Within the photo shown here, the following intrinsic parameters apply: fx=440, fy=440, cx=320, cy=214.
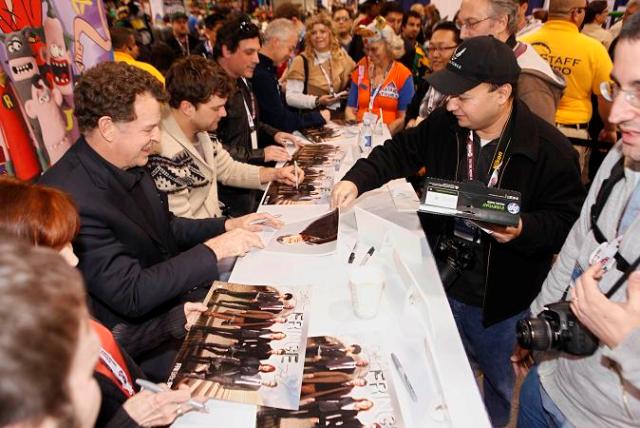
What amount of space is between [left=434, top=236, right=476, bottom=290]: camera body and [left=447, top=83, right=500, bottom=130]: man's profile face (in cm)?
45

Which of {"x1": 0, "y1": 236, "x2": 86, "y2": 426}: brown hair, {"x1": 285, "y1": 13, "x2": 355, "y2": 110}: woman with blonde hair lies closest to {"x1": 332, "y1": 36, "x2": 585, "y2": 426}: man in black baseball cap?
{"x1": 0, "y1": 236, "x2": 86, "y2": 426}: brown hair

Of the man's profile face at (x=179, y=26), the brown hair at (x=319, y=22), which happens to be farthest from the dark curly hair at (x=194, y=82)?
the man's profile face at (x=179, y=26)

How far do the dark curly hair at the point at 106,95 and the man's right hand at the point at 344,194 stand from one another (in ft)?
2.78

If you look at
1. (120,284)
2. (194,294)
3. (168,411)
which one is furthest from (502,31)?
(168,411)

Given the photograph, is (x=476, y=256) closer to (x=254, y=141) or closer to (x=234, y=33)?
(x=254, y=141)

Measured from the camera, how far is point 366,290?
1.28 m

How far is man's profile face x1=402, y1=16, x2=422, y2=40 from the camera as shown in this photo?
6.12 metres

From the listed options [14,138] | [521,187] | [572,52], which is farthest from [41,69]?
[572,52]

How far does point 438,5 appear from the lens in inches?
317

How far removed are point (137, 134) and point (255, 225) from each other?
60 centimetres

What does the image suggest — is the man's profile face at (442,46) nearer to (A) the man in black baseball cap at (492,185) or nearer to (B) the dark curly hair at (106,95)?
(A) the man in black baseball cap at (492,185)

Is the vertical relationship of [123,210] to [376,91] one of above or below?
above

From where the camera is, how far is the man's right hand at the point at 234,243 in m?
1.65

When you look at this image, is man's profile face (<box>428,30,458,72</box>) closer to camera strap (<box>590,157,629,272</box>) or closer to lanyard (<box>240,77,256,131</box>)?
lanyard (<box>240,77,256,131</box>)
